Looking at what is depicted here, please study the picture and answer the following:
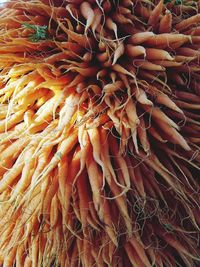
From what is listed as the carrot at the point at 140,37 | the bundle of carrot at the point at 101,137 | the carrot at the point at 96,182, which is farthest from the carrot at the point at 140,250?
the carrot at the point at 140,37

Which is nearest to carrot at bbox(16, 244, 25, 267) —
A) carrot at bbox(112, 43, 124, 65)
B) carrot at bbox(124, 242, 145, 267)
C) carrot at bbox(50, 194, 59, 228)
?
carrot at bbox(50, 194, 59, 228)

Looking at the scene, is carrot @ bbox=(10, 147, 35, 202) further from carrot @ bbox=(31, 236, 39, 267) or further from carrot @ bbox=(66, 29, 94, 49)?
carrot @ bbox=(66, 29, 94, 49)

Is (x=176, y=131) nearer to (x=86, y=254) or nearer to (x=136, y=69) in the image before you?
(x=136, y=69)

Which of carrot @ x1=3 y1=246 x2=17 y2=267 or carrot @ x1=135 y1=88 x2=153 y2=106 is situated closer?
carrot @ x1=135 y1=88 x2=153 y2=106

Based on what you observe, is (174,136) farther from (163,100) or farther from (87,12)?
(87,12)

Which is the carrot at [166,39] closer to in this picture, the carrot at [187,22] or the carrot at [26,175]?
the carrot at [187,22]

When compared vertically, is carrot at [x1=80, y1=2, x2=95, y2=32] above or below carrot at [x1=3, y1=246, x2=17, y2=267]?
above

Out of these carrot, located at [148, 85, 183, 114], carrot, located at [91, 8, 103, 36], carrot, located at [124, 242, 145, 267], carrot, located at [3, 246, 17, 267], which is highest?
carrot, located at [91, 8, 103, 36]
